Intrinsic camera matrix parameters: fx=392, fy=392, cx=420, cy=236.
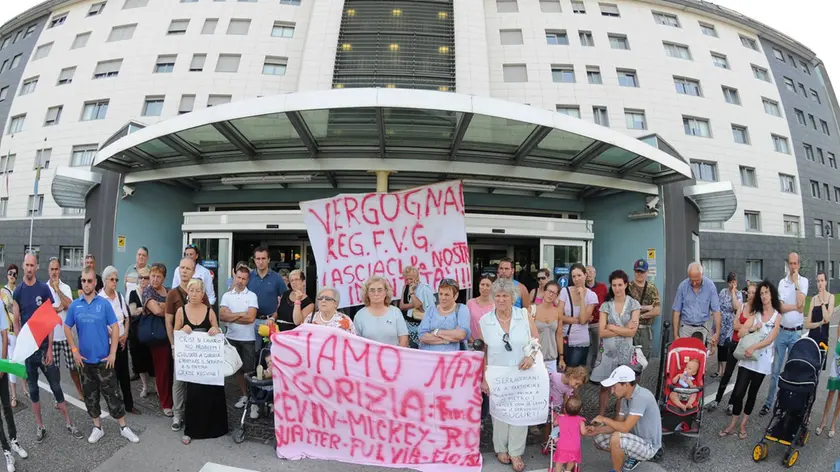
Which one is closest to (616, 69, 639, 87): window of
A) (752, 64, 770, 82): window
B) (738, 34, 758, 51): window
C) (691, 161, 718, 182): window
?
(691, 161, 718, 182): window

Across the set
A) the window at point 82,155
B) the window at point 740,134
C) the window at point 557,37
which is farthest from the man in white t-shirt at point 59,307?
the window at point 740,134

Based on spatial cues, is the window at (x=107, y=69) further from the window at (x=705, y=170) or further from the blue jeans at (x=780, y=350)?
the window at (x=705, y=170)

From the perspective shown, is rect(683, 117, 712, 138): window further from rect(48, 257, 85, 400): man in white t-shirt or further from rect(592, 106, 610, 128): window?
rect(48, 257, 85, 400): man in white t-shirt

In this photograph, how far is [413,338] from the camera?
17.3 ft

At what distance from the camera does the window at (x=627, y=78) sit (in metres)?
23.5

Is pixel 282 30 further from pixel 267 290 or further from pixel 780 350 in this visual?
pixel 780 350

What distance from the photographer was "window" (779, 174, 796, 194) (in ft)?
84.7

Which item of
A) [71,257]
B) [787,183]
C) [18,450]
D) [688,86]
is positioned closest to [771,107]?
[787,183]

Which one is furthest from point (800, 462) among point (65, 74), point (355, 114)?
point (65, 74)

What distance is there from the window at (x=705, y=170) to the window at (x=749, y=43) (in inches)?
474

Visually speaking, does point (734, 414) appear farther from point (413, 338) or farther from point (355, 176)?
point (355, 176)

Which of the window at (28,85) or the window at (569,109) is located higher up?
the window at (28,85)

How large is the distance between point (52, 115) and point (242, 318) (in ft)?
96.9

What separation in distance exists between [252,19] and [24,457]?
25.9 meters
